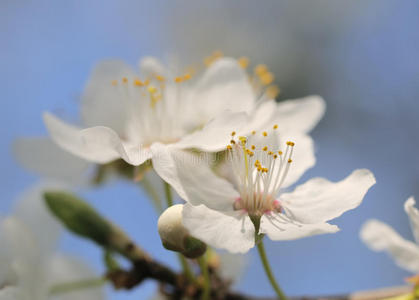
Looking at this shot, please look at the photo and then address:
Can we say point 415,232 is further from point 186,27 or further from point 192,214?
point 186,27

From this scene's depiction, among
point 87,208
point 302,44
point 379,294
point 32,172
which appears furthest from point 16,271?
point 302,44

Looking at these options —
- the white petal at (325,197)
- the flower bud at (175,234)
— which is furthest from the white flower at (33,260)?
the white petal at (325,197)

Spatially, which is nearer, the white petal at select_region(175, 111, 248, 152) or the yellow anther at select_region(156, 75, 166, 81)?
the white petal at select_region(175, 111, 248, 152)

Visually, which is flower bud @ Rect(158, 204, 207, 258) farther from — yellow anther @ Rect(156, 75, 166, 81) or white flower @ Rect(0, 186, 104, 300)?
yellow anther @ Rect(156, 75, 166, 81)

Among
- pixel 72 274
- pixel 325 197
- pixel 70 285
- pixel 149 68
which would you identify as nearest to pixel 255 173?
A: pixel 325 197

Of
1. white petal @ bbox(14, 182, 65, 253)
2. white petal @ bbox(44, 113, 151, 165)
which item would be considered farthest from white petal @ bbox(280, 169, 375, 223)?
white petal @ bbox(14, 182, 65, 253)

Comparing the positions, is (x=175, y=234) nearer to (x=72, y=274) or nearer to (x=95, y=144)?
(x=95, y=144)

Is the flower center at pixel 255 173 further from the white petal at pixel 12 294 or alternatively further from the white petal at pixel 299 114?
the white petal at pixel 12 294

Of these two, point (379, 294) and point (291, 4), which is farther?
point (291, 4)
